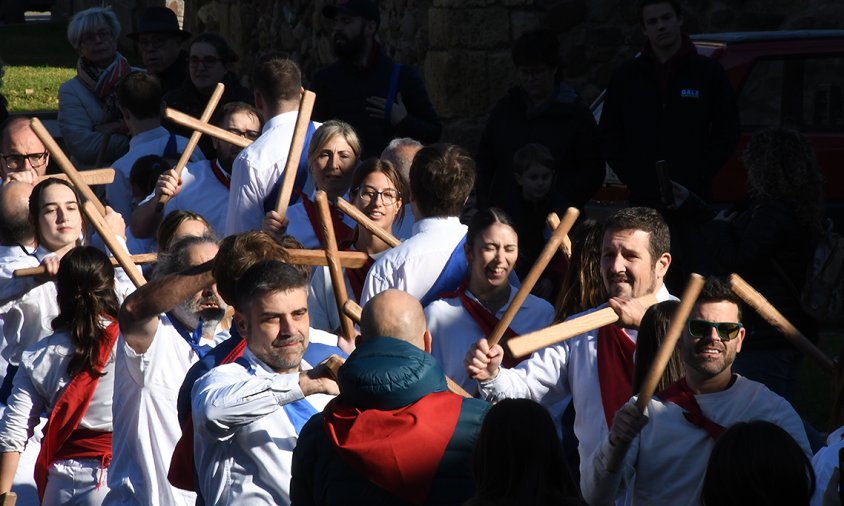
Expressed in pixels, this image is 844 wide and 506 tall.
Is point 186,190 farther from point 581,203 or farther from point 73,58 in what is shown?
point 73,58

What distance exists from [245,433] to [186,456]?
0.31 metres

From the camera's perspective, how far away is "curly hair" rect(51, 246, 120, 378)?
503cm

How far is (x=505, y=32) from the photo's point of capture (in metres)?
10.1

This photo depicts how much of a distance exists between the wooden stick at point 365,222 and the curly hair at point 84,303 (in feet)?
3.04

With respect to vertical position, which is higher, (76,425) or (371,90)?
(371,90)

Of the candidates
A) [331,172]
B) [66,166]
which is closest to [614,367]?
[331,172]

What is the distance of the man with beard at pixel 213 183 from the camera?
6.85 meters

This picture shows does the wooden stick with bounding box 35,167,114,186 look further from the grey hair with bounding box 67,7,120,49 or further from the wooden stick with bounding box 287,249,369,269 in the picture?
the grey hair with bounding box 67,7,120,49

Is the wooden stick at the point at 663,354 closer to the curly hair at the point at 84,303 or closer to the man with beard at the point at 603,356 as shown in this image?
the man with beard at the point at 603,356

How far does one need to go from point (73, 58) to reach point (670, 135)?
15.1 meters

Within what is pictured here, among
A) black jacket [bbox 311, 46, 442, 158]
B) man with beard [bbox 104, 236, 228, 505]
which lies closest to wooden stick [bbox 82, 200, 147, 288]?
man with beard [bbox 104, 236, 228, 505]

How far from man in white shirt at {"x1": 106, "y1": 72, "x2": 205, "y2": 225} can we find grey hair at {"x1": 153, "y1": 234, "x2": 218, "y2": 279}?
232cm

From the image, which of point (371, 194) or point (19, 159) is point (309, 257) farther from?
point (19, 159)

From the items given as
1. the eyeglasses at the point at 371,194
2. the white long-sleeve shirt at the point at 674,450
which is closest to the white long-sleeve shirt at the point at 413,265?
the eyeglasses at the point at 371,194
